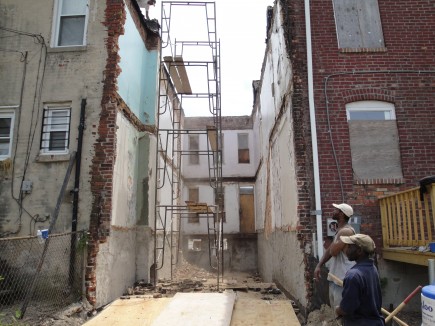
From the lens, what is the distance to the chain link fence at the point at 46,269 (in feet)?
23.4

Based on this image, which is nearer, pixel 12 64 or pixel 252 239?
pixel 12 64

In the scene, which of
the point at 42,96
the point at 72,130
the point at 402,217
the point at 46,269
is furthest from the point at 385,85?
the point at 46,269

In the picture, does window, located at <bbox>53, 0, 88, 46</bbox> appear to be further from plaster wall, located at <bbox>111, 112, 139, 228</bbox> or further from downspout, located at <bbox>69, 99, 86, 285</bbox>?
plaster wall, located at <bbox>111, 112, 139, 228</bbox>

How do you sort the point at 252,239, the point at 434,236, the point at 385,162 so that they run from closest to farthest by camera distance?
1. the point at 434,236
2. the point at 385,162
3. the point at 252,239

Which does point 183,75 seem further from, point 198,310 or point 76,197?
point 198,310

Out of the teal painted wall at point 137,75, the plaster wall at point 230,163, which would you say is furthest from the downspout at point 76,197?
the plaster wall at point 230,163

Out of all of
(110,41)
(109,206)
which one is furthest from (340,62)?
(109,206)

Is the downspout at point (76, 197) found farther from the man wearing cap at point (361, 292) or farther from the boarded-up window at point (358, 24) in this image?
the boarded-up window at point (358, 24)

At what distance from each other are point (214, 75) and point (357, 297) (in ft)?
28.2

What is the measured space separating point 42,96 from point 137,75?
8.93 feet

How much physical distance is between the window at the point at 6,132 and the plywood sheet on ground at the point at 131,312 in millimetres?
4020

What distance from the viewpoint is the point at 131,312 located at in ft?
22.7

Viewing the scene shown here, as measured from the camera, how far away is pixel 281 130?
9422 mm

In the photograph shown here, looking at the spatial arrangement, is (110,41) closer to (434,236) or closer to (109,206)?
(109,206)
